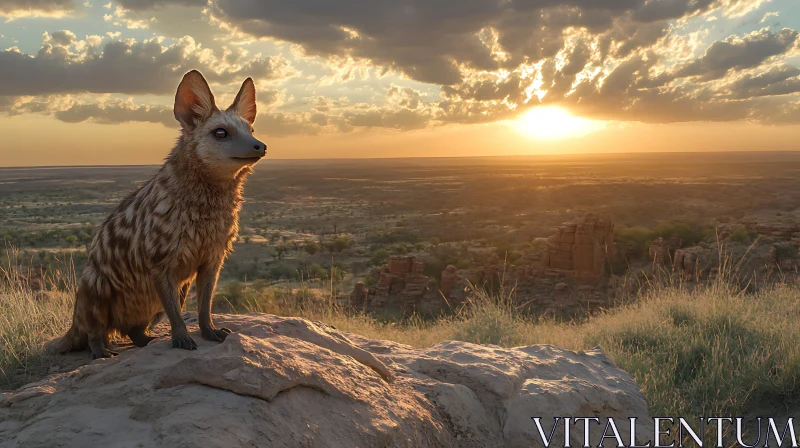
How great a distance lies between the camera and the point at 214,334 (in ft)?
12.9

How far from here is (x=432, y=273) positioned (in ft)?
115

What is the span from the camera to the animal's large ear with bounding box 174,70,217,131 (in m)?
3.82

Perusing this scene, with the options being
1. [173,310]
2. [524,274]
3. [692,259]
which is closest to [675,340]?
[173,310]

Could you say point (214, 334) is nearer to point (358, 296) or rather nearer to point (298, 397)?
point (298, 397)

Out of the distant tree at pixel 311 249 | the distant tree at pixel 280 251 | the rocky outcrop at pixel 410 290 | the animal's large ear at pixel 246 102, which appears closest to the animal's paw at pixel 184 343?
the animal's large ear at pixel 246 102

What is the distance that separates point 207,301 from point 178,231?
582 millimetres

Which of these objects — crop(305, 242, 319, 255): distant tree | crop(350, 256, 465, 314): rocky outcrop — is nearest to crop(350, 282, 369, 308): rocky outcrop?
crop(350, 256, 465, 314): rocky outcrop

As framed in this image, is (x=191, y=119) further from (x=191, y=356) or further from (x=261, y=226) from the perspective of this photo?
(x=261, y=226)

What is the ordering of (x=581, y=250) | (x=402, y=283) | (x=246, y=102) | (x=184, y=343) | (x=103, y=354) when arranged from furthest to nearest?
(x=581, y=250) → (x=402, y=283) → (x=246, y=102) → (x=103, y=354) → (x=184, y=343)

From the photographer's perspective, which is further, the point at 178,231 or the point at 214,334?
the point at 214,334

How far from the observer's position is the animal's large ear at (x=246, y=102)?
416cm

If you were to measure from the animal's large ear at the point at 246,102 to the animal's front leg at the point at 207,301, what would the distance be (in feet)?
3.82

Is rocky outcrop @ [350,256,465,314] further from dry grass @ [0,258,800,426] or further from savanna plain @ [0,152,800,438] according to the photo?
dry grass @ [0,258,800,426]

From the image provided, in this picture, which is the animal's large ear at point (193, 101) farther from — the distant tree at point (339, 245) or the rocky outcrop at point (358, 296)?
the distant tree at point (339, 245)
